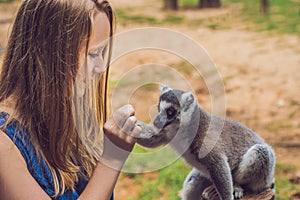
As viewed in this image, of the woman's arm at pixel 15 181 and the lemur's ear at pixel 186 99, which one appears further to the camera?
the lemur's ear at pixel 186 99

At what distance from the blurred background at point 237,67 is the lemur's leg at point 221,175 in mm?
307

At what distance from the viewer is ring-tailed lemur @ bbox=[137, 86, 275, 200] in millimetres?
2129

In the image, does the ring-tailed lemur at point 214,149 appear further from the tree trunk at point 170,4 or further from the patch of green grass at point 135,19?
the tree trunk at point 170,4

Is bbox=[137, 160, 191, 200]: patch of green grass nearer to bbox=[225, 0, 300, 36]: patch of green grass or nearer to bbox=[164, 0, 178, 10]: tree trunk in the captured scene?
bbox=[225, 0, 300, 36]: patch of green grass

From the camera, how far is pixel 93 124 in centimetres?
206

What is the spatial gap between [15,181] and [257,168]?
1.03 meters

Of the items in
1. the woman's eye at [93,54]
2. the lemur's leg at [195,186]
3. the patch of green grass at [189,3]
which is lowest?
the patch of green grass at [189,3]

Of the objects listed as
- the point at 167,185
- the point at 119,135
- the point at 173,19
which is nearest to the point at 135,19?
the point at 173,19

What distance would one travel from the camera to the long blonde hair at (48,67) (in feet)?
5.56

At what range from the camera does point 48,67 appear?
5.60ft

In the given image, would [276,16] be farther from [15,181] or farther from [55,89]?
[15,181]

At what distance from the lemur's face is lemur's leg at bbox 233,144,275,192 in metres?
0.36

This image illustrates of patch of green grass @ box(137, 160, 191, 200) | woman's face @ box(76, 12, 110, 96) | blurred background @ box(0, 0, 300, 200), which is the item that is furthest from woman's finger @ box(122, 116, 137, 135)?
patch of green grass @ box(137, 160, 191, 200)

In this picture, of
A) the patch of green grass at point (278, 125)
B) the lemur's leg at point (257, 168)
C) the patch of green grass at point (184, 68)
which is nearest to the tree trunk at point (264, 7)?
the patch of green grass at point (184, 68)
